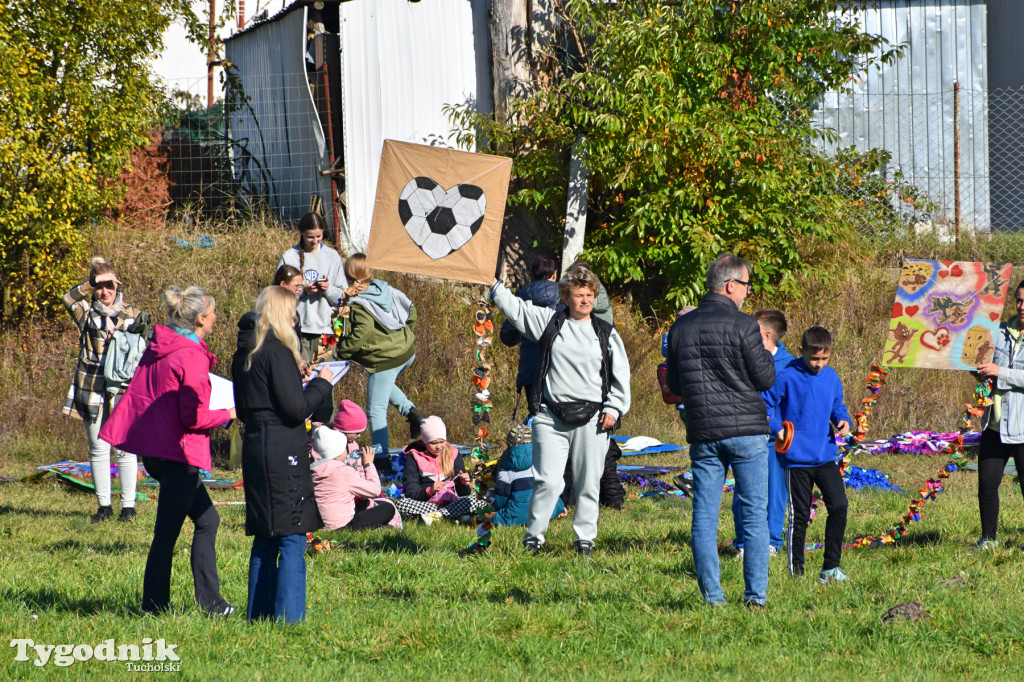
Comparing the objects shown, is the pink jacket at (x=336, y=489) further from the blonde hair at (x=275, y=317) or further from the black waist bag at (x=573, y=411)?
the blonde hair at (x=275, y=317)

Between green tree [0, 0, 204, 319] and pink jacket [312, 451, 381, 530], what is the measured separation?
609cm

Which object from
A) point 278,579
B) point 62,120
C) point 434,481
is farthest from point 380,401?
point 62,120

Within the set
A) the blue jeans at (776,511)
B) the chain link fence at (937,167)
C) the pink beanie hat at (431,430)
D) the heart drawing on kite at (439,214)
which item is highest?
the chain link fence at (937,167)

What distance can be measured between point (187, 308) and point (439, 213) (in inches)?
73.1

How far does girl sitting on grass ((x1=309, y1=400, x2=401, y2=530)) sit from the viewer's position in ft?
24.2

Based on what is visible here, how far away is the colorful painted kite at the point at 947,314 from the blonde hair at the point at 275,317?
4125 millimetres

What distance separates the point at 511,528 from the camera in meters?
7.71

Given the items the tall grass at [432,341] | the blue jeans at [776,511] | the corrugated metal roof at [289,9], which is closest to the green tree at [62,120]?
the tall grass at [432,341]

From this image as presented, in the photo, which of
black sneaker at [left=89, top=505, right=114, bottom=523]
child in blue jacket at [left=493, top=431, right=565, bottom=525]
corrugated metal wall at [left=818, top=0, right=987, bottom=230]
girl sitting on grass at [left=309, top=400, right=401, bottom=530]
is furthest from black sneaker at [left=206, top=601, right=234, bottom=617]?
corrugated metal wall at [left=818, top=0, right=987, bottom=230]

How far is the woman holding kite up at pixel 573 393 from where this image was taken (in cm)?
662

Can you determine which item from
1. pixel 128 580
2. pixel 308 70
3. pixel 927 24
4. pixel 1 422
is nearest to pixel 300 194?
pixel 308 70

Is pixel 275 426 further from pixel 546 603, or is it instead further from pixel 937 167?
pixel 937 167

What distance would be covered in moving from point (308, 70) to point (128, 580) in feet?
32.3

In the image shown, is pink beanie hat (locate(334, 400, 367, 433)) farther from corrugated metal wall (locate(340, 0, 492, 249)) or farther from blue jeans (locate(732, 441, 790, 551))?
corrugated metal wall (locate(340, 0, 492, 249))
